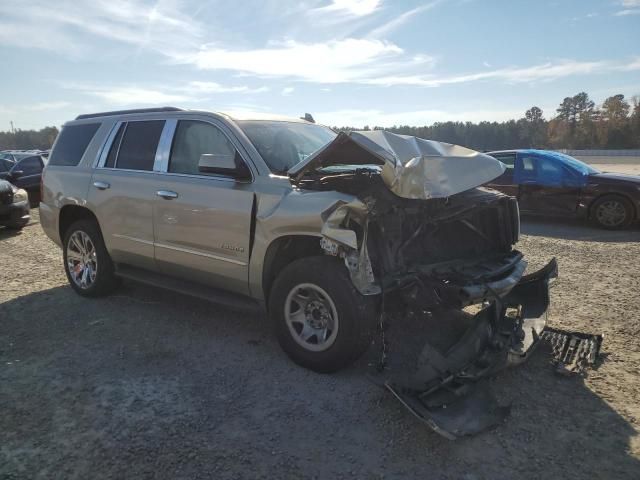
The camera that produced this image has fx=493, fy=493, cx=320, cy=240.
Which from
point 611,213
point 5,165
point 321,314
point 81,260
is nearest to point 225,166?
point 321,314

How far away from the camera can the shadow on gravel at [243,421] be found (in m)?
2.71

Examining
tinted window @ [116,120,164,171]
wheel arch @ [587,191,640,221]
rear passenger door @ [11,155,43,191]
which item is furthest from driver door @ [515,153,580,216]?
rear passenger door @ [11,155,43,191]

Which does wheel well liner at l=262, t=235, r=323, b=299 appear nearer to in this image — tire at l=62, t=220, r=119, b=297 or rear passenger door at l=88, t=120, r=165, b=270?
rear passenger door at l=88, t=120, r=165, b=270

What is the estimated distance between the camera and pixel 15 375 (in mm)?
3807

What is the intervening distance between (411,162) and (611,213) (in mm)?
8138

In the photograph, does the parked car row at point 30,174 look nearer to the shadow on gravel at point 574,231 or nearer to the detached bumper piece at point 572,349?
the shadow on gravel at point 574,231

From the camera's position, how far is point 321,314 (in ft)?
12.2

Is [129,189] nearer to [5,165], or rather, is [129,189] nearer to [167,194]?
[167,194]

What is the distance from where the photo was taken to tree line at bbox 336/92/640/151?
6812 centimetres

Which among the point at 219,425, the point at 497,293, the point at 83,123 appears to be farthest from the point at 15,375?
the point at 497,293

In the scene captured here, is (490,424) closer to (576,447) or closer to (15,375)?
(576,447)

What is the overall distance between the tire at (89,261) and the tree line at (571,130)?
6188cm

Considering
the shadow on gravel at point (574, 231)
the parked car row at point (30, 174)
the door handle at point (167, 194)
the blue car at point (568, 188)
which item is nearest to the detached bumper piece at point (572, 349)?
the door handle at point (167, 194)

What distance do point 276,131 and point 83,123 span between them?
2.68m
